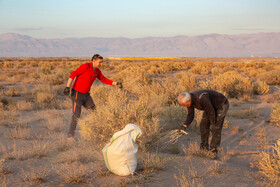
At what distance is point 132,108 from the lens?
538 cm

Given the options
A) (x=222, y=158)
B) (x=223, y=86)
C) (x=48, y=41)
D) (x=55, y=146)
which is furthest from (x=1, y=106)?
(x=48, y=41)

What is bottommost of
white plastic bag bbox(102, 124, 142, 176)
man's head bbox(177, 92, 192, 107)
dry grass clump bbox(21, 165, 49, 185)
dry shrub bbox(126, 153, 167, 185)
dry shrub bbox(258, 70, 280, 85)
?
dry grass clump bbox(21, 165, 49, 185)

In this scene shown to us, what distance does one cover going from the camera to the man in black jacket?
4228 millimetres

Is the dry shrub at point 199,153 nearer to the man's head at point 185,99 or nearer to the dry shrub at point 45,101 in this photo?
the man's head at point 185,99

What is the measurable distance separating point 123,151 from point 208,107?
165cm

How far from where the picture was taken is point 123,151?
12.0 ft

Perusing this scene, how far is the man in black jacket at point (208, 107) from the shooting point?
4.23 meters

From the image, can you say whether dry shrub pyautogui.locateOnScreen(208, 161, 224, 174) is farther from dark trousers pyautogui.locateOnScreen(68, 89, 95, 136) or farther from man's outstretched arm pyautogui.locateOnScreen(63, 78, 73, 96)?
man's outstretched arm pyautogui.locateOnScreen(63, 78, 73, 96)

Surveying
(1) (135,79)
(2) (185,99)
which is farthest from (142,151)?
(1) (135,79)

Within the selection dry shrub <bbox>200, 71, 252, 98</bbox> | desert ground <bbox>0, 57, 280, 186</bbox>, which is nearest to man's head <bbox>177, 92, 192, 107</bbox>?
desert ground <bbox>0, 57, 280, 186</bbox>

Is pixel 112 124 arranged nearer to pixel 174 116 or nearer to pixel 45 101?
pixel 174 116

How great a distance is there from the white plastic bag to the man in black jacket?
990 millimetres

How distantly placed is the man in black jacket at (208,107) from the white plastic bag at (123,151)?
0.99 metres

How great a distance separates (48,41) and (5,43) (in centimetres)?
2880
